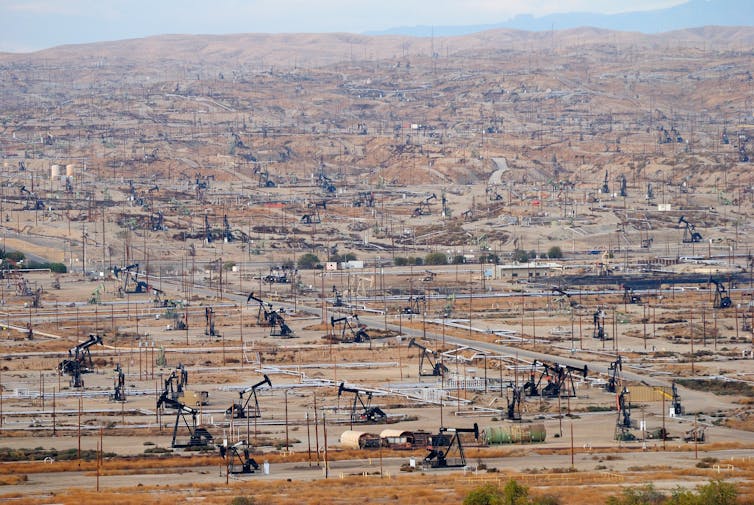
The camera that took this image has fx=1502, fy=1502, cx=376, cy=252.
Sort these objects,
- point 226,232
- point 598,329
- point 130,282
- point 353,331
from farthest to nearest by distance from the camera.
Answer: point 226,232 → point 130,282 → point 353,331 → point 598,329

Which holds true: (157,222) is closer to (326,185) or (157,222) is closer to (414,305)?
(326,185)

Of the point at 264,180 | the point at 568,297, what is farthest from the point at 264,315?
the point at 264,180

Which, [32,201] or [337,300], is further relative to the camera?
[32,201]

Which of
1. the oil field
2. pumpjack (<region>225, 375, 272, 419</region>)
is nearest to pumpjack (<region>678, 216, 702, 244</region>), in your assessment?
the oil field

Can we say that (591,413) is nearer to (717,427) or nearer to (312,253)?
(717,427)

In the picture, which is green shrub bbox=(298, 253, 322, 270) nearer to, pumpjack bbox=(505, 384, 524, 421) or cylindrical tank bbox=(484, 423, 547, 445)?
pumpjack bbox=(505, 384, 524, 421)

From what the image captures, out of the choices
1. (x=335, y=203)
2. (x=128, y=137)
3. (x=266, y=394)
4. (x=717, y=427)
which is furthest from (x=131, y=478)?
(x=128, y=137)

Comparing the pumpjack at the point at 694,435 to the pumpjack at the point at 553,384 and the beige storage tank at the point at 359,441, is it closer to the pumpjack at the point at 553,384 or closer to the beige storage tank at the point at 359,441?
the pumpjack at the point at 553,384
